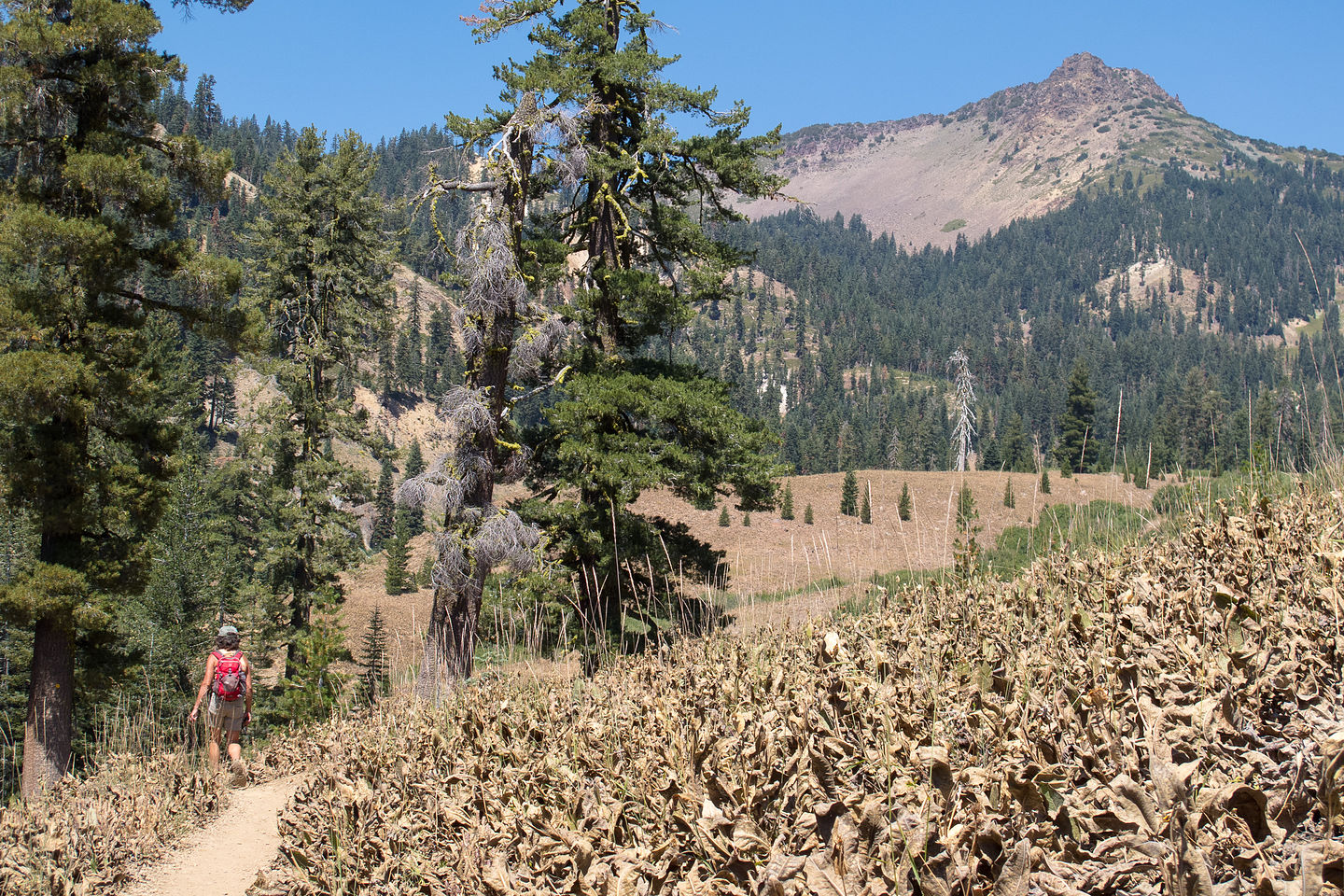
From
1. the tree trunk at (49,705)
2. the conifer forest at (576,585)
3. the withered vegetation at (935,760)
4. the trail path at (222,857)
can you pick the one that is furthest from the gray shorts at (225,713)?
the tree trunk at (49,705)

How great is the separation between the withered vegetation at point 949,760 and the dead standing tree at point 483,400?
5.69 metres

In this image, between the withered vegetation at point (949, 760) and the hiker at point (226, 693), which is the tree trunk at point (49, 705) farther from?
the withered vegetation at point (949, 760)

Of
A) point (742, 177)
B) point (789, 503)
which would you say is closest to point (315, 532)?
point (742, 177)

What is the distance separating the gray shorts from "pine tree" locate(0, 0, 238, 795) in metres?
4.18

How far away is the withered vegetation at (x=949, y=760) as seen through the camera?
174 centimetres

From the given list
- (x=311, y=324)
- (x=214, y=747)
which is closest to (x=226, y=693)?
(x=214, y=747)

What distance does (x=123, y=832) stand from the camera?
6008 millimetres

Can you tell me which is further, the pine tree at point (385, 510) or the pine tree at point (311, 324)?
the pine tree at point (385, 510)

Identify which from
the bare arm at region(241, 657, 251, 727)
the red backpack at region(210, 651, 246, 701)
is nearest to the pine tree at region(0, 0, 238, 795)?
the bare arm at region(241, 657, 251, 727)

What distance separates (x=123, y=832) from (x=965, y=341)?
203 metres

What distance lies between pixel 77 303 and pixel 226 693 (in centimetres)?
644

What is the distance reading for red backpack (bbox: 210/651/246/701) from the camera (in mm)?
8305

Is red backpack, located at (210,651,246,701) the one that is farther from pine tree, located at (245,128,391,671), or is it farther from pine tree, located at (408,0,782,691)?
pine tree, located at (245,128,391,671)

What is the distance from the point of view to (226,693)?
830 cm
